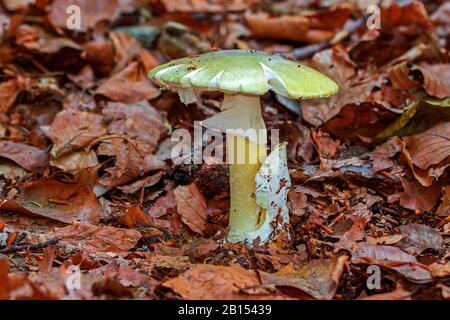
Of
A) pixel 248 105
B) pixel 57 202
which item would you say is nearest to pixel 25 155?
pixel 57 202

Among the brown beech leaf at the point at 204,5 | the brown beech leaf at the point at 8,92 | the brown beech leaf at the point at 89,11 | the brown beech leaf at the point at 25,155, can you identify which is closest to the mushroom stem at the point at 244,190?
the brown beech leaf at the point at 25,155

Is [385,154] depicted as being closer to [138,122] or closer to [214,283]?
[214,283]

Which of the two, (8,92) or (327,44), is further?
(327,44)

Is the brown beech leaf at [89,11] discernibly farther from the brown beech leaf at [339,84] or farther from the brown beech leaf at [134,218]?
the brown beech leaf at [134,218]

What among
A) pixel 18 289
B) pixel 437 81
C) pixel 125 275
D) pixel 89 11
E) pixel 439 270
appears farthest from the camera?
pixel 89 11

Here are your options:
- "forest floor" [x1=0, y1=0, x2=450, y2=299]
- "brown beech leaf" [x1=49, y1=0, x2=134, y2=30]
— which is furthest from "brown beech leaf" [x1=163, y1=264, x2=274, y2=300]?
"brown beech leaf" [x1=49, y1=0, x2=134, y2=30]

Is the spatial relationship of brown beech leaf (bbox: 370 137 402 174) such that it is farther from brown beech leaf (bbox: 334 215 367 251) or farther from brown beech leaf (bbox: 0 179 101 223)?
brown beech leaf (bbox: 0 179 101 223)
